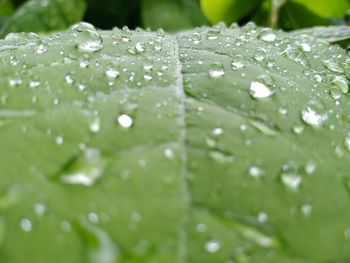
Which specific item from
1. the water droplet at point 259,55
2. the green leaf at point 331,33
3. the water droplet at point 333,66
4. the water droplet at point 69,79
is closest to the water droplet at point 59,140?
the water droplet at point 69,79

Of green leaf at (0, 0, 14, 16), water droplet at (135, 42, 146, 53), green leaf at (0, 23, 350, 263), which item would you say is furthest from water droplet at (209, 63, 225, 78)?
green leaf at (0, 0, 14, 16)

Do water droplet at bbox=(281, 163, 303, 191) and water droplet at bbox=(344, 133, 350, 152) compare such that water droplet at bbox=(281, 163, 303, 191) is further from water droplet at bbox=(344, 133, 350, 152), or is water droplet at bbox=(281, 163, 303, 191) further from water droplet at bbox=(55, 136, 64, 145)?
water droplet at bbox=(55, 136, 64, 145)

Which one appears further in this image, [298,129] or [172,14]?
[172,14]

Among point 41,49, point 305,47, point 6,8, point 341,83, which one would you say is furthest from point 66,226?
point 6,8

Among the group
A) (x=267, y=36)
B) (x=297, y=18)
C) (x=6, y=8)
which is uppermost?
(x=267, y=36)

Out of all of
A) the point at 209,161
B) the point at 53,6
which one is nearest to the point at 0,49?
the point at 209,161

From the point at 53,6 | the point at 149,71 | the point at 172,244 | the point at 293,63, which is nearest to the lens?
the point at 172,244

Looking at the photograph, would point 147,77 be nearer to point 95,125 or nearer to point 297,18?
point 95,125

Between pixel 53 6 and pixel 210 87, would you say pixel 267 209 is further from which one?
pixel 53 6
